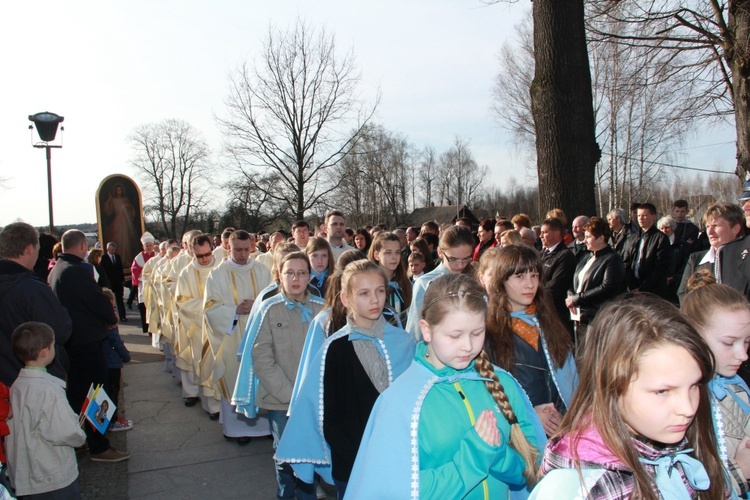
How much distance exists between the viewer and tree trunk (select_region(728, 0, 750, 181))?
11023 millimetres

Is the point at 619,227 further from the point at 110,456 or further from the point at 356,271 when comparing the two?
the point at 110,456

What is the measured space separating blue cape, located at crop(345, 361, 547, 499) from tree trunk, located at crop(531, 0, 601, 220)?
662cm

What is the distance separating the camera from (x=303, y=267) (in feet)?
14.8

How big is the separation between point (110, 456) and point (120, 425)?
3.48 ft

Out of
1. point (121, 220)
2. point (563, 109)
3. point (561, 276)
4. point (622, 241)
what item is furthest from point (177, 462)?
point (121, 220)

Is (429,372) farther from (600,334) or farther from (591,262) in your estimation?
(591,262)

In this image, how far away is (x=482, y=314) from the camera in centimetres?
250

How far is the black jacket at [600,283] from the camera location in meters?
6.38

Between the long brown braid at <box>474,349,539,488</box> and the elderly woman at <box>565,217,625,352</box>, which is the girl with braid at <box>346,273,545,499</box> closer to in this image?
the long brown braid at <box>474,349,539,488</box>

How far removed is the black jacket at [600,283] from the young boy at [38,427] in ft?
16.4

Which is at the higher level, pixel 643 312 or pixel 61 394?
pixel 643 312

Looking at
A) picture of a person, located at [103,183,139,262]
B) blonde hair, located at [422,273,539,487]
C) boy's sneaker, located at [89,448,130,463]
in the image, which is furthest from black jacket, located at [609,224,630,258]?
picture of a person, located at [103,183,139,262]

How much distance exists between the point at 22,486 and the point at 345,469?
2378 millimetres

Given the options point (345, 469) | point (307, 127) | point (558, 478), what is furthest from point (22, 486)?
point (307, 127)
